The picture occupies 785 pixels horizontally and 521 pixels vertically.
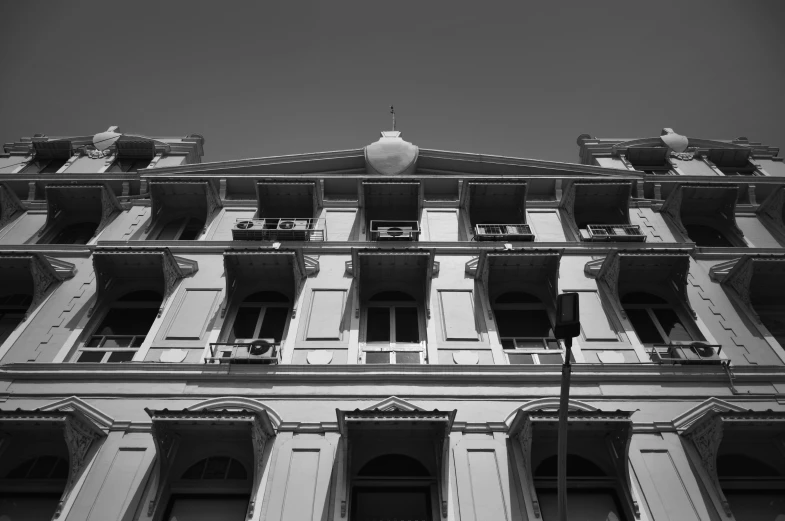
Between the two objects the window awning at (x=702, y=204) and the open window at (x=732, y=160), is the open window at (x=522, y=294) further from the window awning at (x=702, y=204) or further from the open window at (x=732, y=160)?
the open window at (x=732, y=160)

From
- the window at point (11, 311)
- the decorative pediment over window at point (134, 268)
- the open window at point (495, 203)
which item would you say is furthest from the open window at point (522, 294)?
the window at point (11, 311)

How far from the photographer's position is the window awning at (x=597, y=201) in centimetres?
1944

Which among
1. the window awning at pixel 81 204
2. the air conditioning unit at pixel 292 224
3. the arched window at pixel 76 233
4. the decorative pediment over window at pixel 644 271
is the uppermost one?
the window awning at pixel 81 204

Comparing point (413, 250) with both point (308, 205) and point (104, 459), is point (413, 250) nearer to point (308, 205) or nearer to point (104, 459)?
point (308, 205)

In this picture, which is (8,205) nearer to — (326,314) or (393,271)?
(326,314)

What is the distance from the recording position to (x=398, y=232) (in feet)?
59.6

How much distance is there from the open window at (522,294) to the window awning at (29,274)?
486 inches

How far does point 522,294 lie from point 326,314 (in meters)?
5.69

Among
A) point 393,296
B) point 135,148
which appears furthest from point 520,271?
point 135,148

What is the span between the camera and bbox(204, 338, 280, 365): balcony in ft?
44.1

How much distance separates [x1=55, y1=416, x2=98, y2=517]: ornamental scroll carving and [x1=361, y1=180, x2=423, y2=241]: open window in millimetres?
10308

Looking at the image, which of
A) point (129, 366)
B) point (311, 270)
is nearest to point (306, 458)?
point (129, 366)

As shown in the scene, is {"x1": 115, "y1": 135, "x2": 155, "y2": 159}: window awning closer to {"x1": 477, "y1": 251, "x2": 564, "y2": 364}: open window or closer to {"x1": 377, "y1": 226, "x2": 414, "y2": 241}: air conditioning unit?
{"x1": 377, "y1": 226, "x2": 414, "y2": 241}: air conditioning unit

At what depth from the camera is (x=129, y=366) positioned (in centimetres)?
1332
